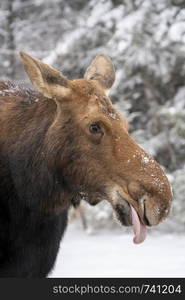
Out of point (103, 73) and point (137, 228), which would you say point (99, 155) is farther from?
point (103, 73)

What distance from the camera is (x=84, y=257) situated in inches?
342

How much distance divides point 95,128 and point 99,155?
206 millimetres

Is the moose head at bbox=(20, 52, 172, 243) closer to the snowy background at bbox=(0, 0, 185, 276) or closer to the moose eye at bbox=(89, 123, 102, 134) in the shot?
the moose eye at bbox=(89, 123, 102, 134)

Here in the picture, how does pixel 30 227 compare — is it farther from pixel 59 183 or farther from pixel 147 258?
pixel 147 258

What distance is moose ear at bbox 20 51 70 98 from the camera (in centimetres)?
370

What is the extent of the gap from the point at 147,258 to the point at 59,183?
4.85 metres

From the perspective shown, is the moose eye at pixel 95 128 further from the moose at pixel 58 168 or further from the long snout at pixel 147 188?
the long snout at pixel 147 188

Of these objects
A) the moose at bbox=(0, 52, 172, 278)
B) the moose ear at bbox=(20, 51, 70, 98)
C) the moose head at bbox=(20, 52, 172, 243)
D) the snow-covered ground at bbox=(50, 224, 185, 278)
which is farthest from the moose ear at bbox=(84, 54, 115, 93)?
the snow-covered ground at bbox=(50, 224, 185, 278)

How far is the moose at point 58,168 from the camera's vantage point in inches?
141

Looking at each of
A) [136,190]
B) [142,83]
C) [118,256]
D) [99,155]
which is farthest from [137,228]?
[142,83]

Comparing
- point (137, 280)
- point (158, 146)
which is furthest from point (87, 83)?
point (158, 146)

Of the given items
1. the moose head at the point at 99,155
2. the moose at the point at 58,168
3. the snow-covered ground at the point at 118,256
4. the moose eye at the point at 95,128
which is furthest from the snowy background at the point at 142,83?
the moose eye at the point at 95,128

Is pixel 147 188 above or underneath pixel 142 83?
underneath

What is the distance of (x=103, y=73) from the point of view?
468 cm
